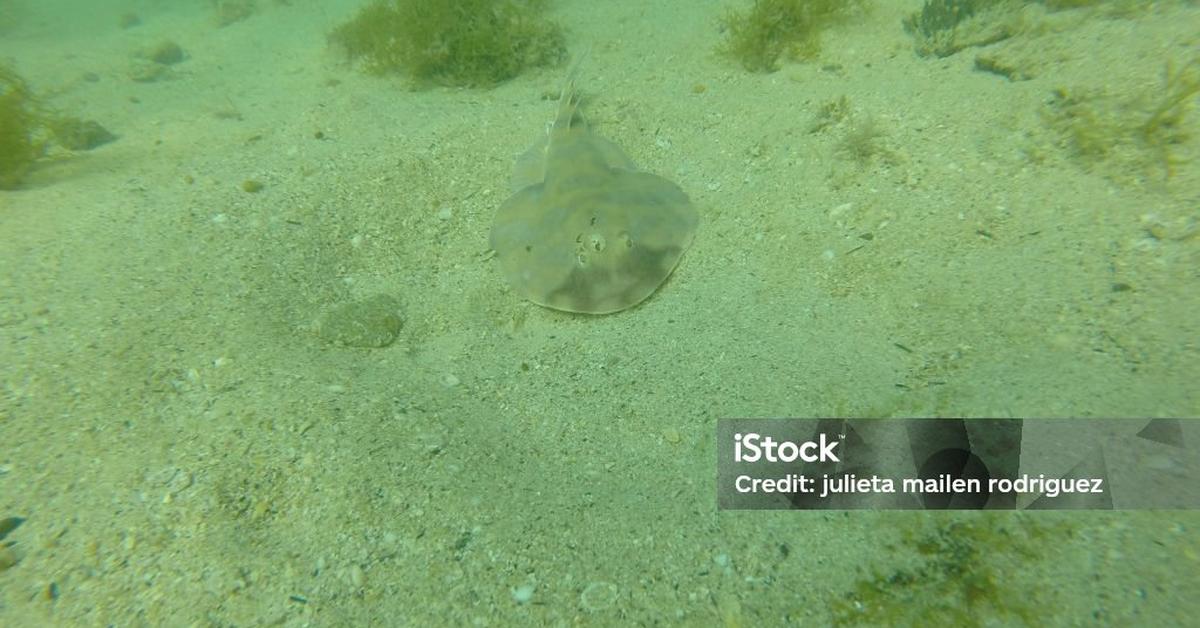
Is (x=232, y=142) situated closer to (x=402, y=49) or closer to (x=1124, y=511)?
(x=402, y=49)

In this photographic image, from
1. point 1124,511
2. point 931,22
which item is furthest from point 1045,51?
point 1124,511

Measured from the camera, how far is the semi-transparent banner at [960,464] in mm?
2180

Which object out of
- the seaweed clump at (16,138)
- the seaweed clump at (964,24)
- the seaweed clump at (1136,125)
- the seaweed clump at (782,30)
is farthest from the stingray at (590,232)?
the seaweed clump at (16,138)

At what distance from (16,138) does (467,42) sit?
4935 mm

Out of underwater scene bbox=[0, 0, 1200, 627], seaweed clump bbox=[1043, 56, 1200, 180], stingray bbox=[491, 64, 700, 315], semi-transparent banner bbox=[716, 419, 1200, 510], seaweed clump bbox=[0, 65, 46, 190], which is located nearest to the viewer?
semi-transparent banner bbox=[716, 419, 1200, 510]

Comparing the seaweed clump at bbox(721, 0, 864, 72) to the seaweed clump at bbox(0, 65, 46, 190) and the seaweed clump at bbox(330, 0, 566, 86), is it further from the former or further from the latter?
the seaweed clump at bbox(0, 65, 46, 190)

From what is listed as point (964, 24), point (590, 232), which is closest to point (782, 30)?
point (964, 24)

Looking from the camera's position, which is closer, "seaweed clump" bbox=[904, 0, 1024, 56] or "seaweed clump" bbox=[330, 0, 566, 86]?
"seaweed clump" bbox=[904, 0, 1024, 56]

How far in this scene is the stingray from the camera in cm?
380

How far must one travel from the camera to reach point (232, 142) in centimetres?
621

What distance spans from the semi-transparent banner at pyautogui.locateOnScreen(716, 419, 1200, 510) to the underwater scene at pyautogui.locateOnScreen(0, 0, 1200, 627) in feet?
0.21

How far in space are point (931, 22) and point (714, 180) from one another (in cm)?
328

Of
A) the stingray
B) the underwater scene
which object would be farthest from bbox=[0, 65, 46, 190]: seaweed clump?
the stingray

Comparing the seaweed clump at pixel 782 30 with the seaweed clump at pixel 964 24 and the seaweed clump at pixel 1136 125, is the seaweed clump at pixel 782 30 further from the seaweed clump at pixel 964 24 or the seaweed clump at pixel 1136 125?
the seaweed clump at pixel 1136 125
